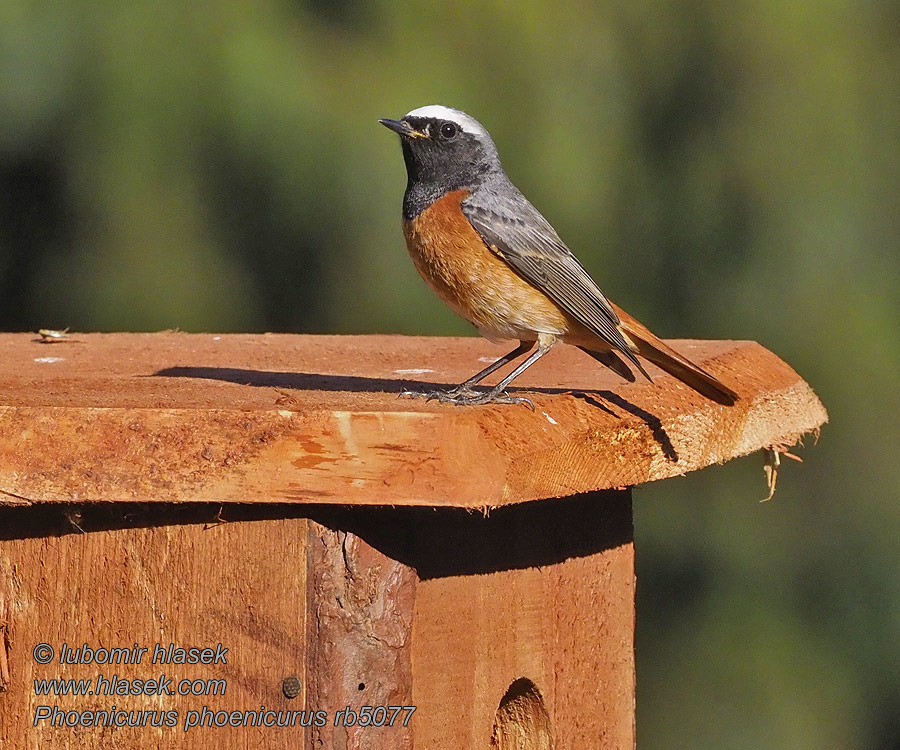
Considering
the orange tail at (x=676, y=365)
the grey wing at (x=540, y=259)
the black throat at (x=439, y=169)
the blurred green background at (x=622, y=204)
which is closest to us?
the orange tail at (x=676, y=365)

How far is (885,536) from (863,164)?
1733mm

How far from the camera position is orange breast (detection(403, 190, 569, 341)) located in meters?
3.50

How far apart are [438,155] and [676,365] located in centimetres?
92

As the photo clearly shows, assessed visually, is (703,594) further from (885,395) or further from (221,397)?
(221,397)

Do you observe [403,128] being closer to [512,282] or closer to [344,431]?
[512,282]

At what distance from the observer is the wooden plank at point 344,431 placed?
2422 mm

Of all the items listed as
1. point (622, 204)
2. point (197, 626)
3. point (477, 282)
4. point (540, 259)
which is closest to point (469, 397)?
point (477, 282)

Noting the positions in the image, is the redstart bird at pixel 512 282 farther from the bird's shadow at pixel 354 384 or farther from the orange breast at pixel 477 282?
the bird's shadow at pixel 354 384

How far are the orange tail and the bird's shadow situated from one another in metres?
0.20

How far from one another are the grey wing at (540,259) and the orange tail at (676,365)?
41 mm

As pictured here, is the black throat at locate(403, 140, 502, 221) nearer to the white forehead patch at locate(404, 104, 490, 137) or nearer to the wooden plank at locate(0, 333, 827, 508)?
the white forehead patch at locate(404, 104, 490, 137)

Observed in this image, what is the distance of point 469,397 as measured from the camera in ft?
10.0

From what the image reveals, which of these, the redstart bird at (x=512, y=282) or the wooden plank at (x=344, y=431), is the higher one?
the redstart bird at (x=512, y=282)

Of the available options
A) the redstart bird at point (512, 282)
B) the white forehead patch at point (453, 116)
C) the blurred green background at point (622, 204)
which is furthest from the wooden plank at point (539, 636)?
the blurred green background at point (622, 204)
